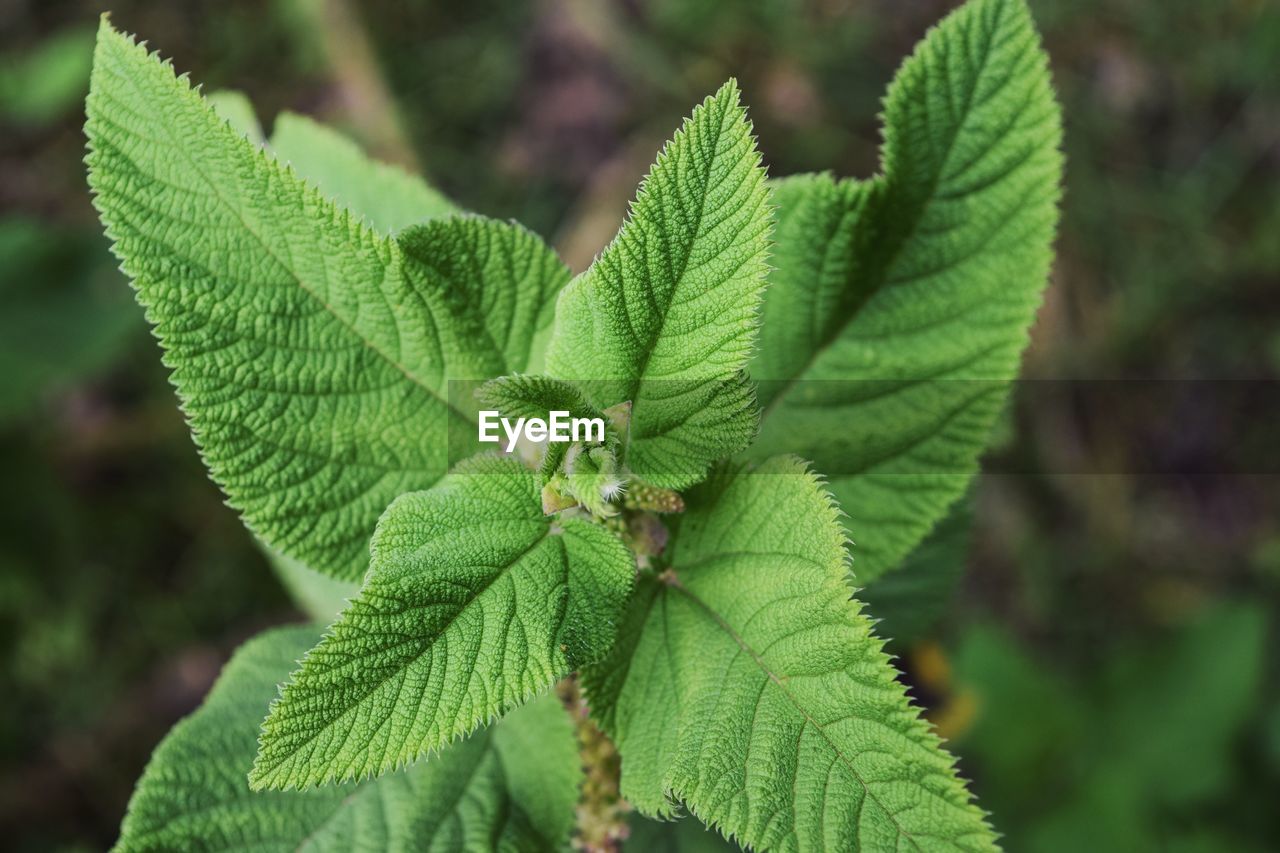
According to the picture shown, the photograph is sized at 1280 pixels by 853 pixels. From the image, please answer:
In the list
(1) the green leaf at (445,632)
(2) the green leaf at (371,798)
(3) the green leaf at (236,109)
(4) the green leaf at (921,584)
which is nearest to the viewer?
(1) the green leaf at (445,632)

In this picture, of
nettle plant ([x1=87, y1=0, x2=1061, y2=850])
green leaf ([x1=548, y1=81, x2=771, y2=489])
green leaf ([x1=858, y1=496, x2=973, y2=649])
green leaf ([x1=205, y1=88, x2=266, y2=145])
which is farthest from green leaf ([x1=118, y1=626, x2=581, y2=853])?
green leaf ([x1=205, y1=88, x2=266, y2=145])

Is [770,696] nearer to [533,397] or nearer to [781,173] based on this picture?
[533,397]

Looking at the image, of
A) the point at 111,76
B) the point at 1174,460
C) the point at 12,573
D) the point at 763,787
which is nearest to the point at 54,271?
the point at 12,573

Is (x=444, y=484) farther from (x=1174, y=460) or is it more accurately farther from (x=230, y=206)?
(x=1174, y=460)

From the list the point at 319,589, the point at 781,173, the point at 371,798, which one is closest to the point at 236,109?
the point at 319,589

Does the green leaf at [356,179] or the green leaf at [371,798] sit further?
the green leaf at [356,179]

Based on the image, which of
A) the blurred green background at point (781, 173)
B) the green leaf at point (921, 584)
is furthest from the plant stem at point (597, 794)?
the blurred green background at point (781, 173)

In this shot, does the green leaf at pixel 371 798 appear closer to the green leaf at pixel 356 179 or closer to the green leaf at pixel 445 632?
the green leaf at pixel 445 632

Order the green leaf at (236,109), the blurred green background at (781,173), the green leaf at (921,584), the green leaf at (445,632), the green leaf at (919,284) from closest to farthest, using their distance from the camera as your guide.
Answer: the green leaf at (445,632) < the green leaf at (919,284) < the green leaf at (236,109) < the green leaf at (921,584) < the blurred green background at (781,173)
